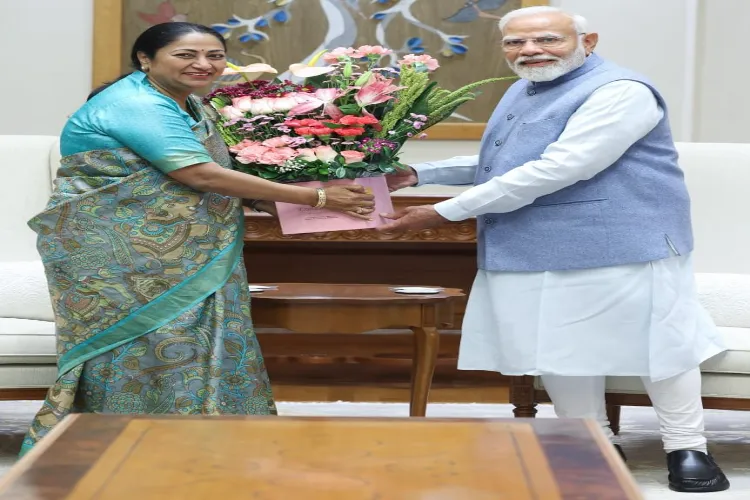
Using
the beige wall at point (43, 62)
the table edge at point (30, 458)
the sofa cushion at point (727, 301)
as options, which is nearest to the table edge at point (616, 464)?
the table edge at point (30, 458)

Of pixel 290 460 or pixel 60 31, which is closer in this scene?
pixel 290 460

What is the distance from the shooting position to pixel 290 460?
1808mm

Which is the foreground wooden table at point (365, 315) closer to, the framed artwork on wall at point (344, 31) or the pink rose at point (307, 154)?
the pink rose at point (307, 154)

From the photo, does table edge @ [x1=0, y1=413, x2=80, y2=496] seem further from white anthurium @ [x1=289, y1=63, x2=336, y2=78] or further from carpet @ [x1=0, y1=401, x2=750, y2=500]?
carpet @ [x1=0, y1=401, x2=750, y2=500]

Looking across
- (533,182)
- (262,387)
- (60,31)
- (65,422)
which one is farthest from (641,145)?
(60,31)

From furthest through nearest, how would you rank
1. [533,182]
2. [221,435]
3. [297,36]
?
1. [297,36]
2. [533,182]
3. [221,435]

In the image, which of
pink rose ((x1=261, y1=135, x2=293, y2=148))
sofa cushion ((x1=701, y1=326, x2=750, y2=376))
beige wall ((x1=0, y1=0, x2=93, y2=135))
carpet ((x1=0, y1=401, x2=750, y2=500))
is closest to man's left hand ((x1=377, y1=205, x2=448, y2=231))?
pink rose ((x1=261, y1=135, x2=293, y2=148))

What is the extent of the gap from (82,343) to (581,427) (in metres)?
1.66

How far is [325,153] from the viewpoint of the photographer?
123 inches

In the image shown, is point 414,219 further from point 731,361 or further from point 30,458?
point 30,458

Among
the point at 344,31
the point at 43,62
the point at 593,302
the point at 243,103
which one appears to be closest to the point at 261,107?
the point at 243,103

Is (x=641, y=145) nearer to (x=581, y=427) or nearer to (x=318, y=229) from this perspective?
(x=318, y=229)

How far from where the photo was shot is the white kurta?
3137 mm

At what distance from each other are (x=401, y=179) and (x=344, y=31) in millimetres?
1610
